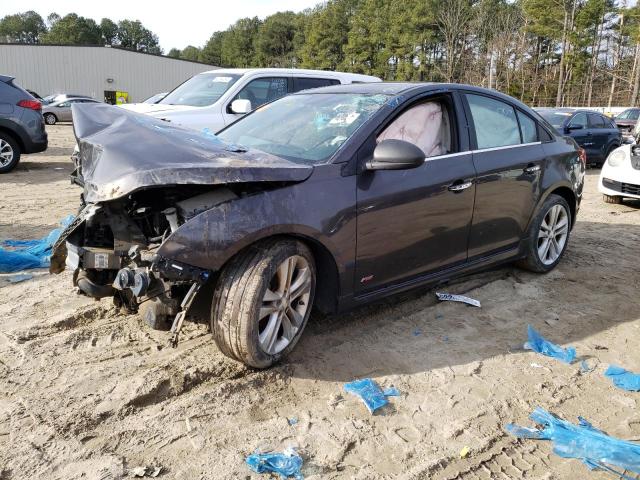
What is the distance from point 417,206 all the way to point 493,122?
133 centimetres

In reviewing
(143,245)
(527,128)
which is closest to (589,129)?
(527,128)

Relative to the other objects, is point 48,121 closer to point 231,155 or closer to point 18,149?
point 18,149

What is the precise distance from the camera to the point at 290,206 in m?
2.95

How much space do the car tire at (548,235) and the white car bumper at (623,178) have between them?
4.08 m

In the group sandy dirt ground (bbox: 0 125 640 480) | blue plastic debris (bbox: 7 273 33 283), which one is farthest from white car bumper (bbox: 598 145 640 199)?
blue plastic debris (bbox: 7 273 33 283)

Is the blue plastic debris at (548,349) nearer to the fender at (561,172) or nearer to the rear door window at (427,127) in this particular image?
the fender at (561,172)

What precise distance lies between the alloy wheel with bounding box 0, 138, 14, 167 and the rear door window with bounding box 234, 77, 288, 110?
4.50 m

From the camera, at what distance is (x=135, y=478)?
2.25m

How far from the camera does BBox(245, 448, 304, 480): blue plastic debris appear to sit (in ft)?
7.57

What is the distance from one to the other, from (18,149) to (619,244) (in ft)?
32.2

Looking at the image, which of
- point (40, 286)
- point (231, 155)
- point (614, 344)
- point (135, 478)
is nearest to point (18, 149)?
point (40, 286)

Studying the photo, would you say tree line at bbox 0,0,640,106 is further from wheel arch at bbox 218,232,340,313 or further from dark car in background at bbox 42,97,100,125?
wheel arch at bbox 218,232,340,313

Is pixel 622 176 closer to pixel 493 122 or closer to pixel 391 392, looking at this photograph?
pixel 493 122

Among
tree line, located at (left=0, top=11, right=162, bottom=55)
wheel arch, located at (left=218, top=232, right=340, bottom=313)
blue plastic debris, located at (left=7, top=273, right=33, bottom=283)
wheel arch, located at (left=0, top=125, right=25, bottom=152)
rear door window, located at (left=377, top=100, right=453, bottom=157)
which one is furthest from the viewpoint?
tree line, located at (left=0, top=11, right=162, bottom=55)
